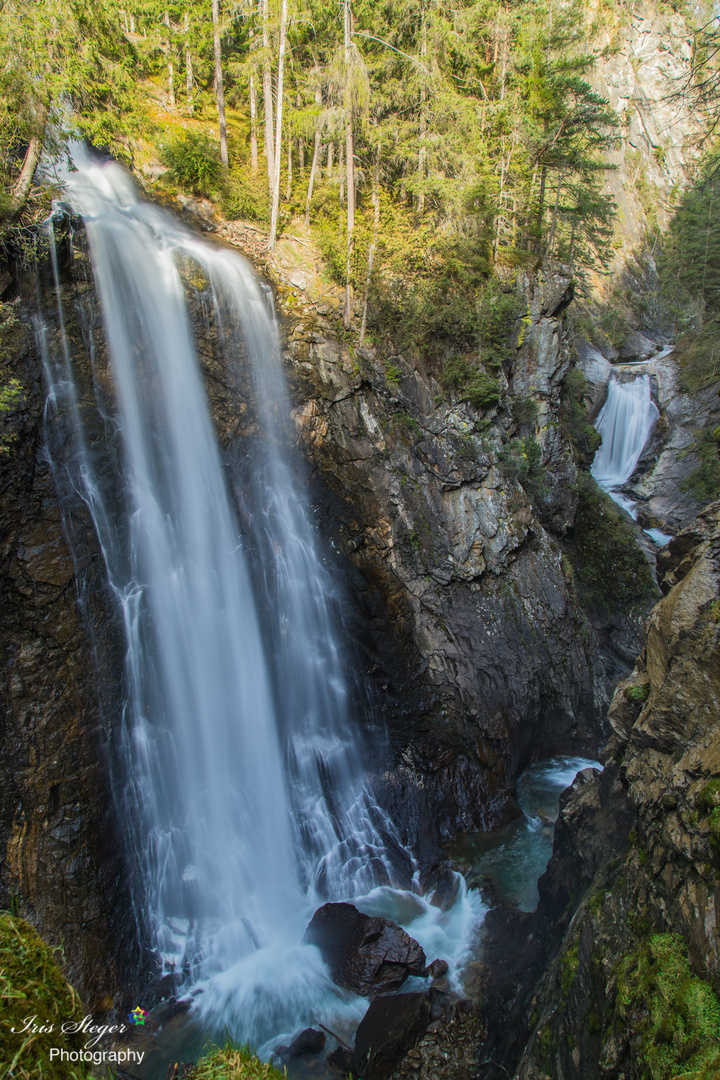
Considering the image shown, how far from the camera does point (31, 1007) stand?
5.05 feet

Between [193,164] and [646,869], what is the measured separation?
1721cm

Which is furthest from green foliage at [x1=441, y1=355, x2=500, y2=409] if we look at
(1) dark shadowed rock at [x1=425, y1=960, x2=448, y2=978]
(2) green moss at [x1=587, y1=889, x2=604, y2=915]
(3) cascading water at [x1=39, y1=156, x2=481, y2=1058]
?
(1) dark shadowed rock at [x1=425, y1=960, x2=448, y2=978]

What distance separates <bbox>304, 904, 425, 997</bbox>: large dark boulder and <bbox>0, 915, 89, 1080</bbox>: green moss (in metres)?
7.33

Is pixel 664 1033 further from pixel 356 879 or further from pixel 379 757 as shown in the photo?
pixel 379 757

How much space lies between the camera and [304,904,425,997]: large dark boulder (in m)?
7.18

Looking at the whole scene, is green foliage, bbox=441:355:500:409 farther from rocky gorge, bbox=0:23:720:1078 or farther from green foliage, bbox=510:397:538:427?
green foliage, bbox=510:397:538:427

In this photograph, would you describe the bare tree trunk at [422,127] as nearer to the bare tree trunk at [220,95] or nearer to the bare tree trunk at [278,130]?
the bare tree trunk at [278,130]

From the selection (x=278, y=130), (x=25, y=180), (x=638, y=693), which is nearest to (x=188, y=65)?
(x=278, y=130)

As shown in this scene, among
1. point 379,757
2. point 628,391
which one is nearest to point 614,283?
point 628,391

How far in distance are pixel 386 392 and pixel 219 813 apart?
10036mm

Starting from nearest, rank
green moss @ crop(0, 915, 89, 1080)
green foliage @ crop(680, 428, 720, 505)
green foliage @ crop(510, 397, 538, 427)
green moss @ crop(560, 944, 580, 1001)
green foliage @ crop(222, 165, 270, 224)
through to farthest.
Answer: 1. green moss @ crop(0, 915, 89, 1080)
2. green moss @ crop(560, 944, 580, 1001)
3. green foliage @ crop(222, 165, 270, 224)
4. green foliage @ crop(510, 397, 538, 427)
5. green foliage @ crop(680, 428, 720, 505)

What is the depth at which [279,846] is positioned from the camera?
9.09 meters

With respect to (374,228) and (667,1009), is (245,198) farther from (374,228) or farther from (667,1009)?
(667,1009)

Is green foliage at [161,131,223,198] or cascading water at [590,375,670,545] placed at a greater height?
green foliage at [161,131,223,198]
